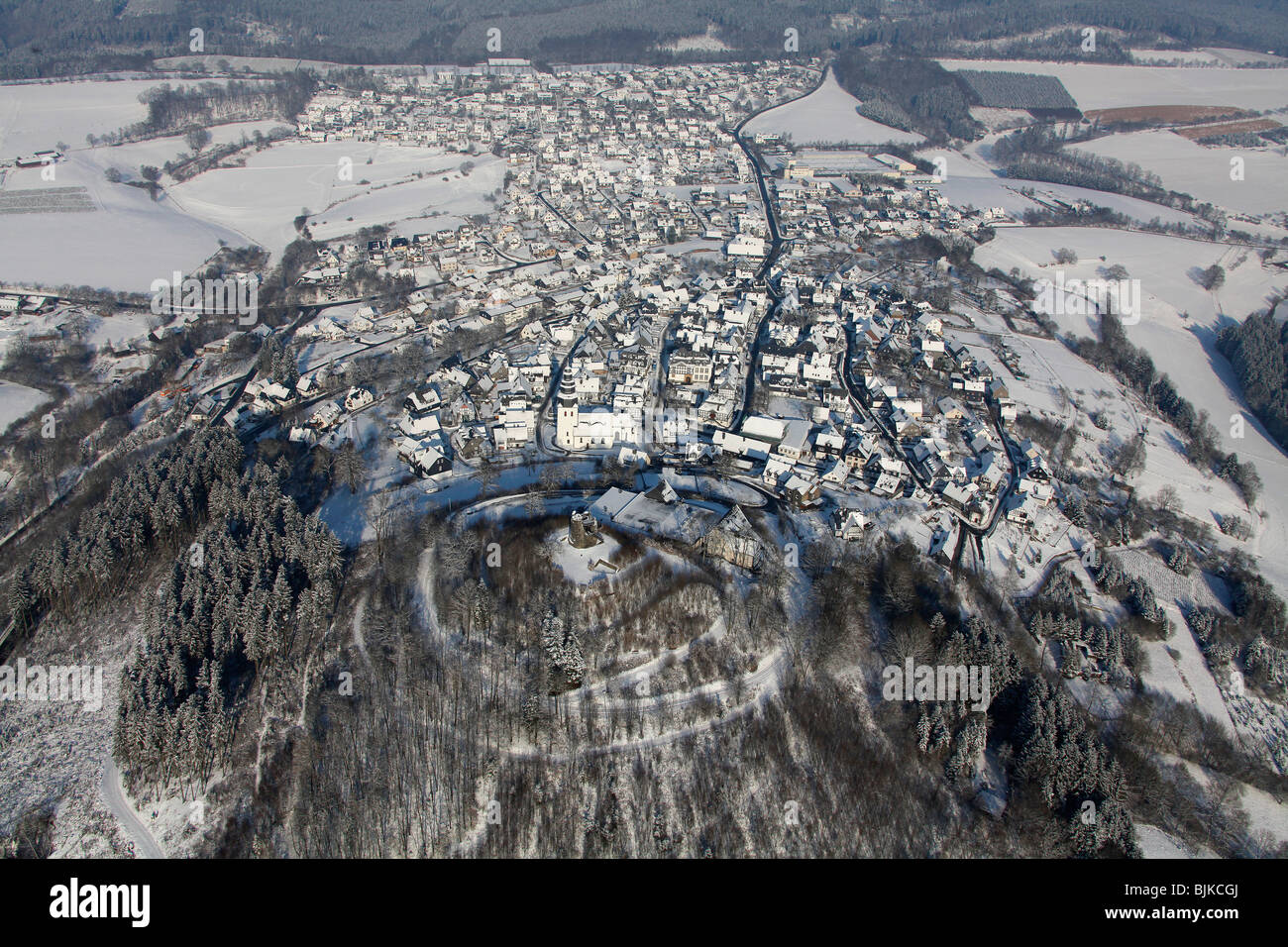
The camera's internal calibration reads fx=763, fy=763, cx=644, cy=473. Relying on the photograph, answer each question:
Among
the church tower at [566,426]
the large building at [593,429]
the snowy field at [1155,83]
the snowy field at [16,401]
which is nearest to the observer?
the church tower at [566,426]

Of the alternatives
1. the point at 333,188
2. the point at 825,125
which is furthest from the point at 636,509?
the point at 825,125

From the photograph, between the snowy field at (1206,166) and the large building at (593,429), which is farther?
the snowy field at (1206,166)

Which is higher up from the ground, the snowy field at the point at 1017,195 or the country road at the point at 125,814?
the snowy field at the point at 1017,195

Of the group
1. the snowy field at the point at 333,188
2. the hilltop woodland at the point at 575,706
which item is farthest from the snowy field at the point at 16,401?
the snowy field at the point at 333,188

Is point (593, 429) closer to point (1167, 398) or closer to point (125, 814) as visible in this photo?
point (125, 814)

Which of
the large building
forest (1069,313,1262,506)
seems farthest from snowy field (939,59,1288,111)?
the large building

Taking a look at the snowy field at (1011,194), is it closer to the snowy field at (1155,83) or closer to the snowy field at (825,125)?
the snowy field at (825,125)

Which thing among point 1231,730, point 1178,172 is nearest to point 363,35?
point 1178,172
